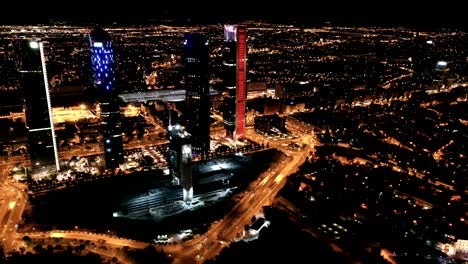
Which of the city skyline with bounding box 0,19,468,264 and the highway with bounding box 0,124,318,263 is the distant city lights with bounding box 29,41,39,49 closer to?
the city skyline with bounding box 0,19,468,264

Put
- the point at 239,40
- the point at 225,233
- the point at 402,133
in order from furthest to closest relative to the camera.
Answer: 1. the point at 402,133
2. the point at 239,40
3. the point at 225,233

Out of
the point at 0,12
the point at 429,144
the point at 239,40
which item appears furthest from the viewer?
the point at 0,12

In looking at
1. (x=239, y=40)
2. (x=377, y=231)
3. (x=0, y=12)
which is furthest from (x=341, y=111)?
(x=0, y=12)

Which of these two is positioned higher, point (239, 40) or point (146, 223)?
point (239, 40)

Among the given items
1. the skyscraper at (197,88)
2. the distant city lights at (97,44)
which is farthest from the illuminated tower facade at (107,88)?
the skyscraper at (197,88)

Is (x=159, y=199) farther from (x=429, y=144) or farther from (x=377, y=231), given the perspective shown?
(x=429, y=144)

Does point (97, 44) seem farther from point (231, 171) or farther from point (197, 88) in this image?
point (231, 171)

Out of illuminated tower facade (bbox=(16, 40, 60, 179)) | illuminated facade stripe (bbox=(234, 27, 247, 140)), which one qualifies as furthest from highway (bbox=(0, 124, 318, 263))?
illuminated facade stripe (bbox=(234, 27, 247, 140))

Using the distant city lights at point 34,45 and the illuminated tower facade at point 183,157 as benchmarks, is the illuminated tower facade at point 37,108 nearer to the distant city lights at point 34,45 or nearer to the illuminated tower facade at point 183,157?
the distant city lights at point 34,45
